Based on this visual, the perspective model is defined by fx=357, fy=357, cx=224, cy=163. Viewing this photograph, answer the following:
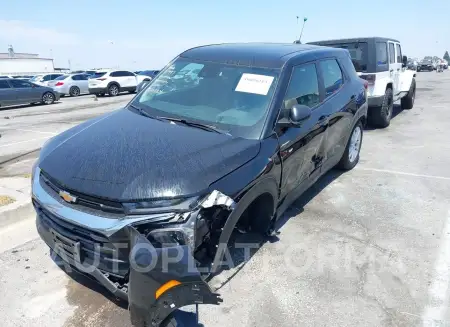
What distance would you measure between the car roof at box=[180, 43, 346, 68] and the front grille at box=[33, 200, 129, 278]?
2.22 metres

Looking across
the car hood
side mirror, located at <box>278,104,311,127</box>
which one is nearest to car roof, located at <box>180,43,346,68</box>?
side mirror, located at <box>278,104,311,127</box>

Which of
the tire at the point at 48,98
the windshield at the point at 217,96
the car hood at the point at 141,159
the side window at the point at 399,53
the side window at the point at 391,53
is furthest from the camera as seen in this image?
the tire at the point at 48,98

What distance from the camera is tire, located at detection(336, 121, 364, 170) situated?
536 cm

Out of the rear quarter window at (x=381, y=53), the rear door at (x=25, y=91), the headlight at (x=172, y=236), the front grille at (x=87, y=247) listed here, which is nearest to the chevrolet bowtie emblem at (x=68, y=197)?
the front grille at (x=87, y=247)

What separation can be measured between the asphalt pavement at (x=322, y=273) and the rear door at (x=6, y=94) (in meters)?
13.6

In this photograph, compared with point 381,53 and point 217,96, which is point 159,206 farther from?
point 381,53

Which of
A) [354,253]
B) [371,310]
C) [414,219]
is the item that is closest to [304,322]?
[371,310]

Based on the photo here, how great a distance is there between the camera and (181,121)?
3.21 meters

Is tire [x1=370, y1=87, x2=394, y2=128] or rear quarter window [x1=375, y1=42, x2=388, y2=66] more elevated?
rear quarter window [x1=375, y1=42, x2=388, y2=66]

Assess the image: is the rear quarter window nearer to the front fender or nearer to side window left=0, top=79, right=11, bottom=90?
the front fender

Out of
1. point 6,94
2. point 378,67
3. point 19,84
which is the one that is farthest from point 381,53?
point 19,84

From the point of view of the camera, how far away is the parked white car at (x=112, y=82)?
71.4 feet

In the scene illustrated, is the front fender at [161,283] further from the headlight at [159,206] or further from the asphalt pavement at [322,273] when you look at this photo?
the asphalt pavement at [322,273]

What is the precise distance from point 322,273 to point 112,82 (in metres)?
21.5
